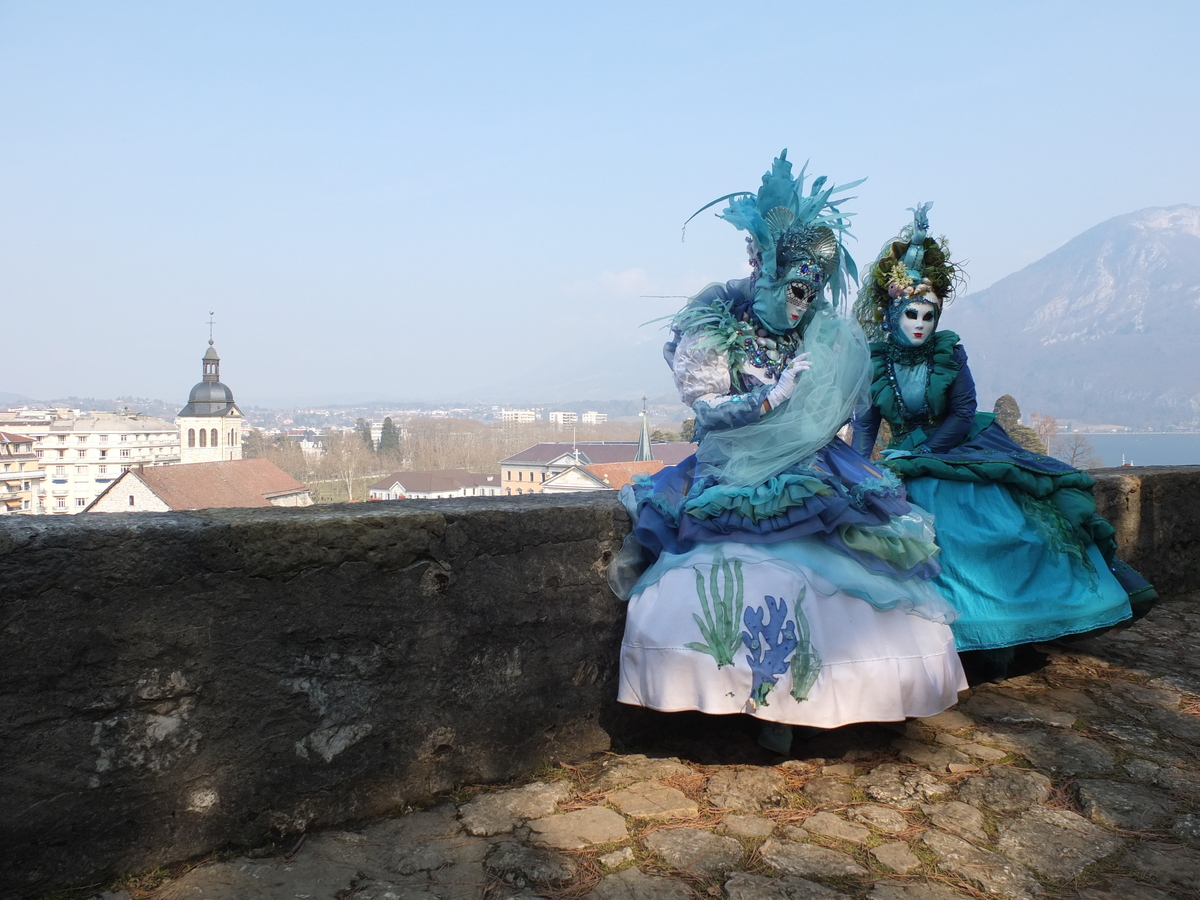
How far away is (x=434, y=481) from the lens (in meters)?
86.5

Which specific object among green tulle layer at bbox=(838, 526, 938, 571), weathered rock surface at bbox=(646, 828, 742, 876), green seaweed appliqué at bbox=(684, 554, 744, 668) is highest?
green tulle layer at bbox=(838, 526, 938, 571)

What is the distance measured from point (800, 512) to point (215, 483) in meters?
67.5

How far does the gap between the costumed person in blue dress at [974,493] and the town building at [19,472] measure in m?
67.5

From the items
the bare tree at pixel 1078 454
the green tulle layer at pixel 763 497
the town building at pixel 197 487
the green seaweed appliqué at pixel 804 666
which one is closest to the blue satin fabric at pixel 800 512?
the green tulle layer at pixel 763 497

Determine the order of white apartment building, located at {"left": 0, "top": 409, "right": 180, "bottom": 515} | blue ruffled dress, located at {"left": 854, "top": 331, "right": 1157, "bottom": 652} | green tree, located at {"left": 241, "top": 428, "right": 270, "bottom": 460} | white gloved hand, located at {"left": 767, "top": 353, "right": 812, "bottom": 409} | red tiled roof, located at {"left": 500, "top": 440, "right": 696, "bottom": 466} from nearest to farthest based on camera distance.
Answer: white gloved hand, located at {"left": 767, "top": 353, "right": 812, "bottom": 409}
blue ruffled dress, located at {"left": 854, "top": 331, "right": 1157, "bottom": 652}
white apartment building, located at {"left": 0, "top": 409, "right": 180, "bottom": 515}
red tiled roof, located at {"left": 500, "top": 440, "right": 696, "bottom": 466}
green tree, located at {"left": 241, "top": 428, "right": 270, "bottom": 460}

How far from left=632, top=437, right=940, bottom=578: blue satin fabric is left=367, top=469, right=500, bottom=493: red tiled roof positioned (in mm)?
81017

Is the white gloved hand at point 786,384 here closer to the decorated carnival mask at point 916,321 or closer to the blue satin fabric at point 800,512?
the blue satin fabric at point 800,512

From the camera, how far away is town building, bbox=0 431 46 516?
62469 mm

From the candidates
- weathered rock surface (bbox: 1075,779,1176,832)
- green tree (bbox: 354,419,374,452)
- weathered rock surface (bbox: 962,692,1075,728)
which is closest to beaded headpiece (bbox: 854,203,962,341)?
weathered rock surface (bbox: 962,692,1075,728)

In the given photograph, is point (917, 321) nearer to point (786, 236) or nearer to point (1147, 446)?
point (786, 236)

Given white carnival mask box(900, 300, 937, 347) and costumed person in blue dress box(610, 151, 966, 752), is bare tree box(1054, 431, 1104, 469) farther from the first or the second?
costumed person in blue dress box(610, 151, 966, 752)

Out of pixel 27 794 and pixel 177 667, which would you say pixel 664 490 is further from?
pixel 27 794

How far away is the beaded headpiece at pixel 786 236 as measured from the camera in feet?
9.84

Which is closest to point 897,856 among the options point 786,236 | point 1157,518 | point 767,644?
point 767,644
